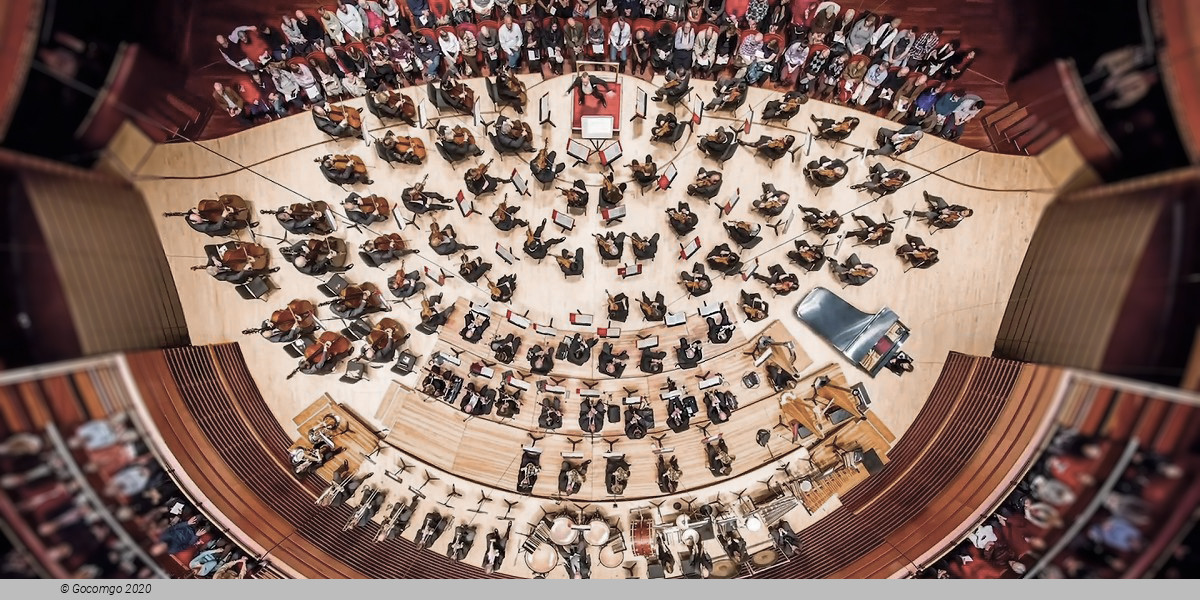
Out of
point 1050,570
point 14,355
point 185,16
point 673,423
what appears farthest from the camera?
point 673,423

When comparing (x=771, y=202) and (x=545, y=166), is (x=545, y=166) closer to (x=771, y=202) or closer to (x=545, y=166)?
(x=545, y=166)

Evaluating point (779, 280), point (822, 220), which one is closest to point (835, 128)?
point (822, 220)

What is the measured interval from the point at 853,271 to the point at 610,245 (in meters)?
3.08

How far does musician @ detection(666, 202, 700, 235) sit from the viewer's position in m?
6.78

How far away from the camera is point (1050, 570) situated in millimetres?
6023

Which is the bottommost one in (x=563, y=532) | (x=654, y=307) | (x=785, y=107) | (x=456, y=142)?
(x=563, y=532)

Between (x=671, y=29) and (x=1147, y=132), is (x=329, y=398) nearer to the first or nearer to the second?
(x=671, y=29)

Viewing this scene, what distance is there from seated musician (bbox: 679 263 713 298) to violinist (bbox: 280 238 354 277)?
423 centimetres

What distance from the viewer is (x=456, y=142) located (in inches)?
263

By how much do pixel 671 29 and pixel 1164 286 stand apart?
5.81 meters

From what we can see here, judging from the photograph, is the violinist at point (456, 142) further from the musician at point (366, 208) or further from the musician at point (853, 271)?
the musician at point (853, 271)

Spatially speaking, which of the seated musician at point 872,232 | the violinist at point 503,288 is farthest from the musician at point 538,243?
the seated musician at point 872,232

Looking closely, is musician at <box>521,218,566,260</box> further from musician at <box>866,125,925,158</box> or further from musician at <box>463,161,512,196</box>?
musician at <box>866,125,925,158</box>

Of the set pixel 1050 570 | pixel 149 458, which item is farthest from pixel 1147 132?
pixel 149 458
